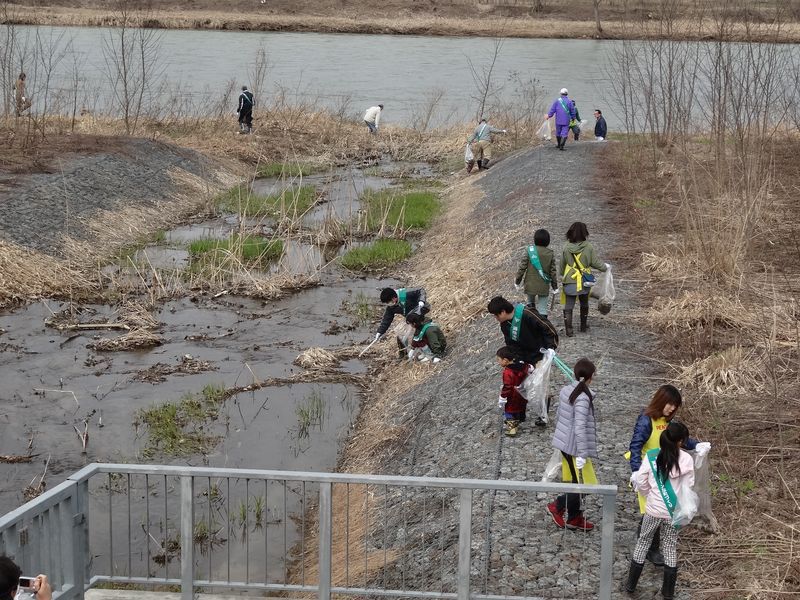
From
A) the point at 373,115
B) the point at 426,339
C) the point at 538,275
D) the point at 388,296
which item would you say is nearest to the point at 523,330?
the point at 538,275

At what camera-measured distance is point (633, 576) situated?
280 inches

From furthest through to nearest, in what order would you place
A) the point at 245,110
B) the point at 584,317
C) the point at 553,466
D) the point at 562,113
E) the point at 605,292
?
the point at 245,110 < the point at 562,113 < the point at 584,317 < the point at 605,292 < the point at 553,466

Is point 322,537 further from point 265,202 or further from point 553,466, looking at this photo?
point 265,202

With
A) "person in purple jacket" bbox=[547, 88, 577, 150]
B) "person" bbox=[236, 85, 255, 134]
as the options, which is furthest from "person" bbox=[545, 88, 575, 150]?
"person" bbox=[236, 85, 255, 134]

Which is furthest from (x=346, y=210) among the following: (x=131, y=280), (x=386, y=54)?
(x=386, y=54)

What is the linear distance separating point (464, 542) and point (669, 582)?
152 cm

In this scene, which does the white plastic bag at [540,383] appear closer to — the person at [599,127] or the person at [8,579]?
the person at [8,579]

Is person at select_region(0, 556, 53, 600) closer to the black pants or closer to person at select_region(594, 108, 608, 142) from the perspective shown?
the black pants

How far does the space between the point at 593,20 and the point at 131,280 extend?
182 ft

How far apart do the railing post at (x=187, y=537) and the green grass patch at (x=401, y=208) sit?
657 inches

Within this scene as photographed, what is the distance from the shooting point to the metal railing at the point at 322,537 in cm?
656

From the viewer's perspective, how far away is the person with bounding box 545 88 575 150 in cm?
2615

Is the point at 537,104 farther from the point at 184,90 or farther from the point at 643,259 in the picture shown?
the point at 643,259

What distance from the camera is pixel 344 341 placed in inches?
653
